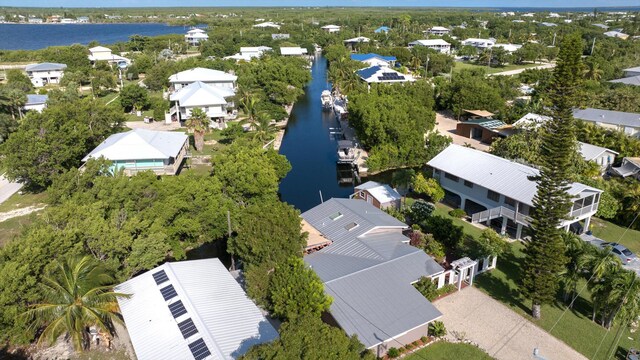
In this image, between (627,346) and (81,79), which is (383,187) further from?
A: (81,79)

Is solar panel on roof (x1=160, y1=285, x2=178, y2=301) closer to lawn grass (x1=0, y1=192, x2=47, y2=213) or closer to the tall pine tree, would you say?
the tall pine tree

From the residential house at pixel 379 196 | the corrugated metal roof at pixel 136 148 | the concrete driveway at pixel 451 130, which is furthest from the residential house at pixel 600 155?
the corrugated metal roof at pixel 136 148

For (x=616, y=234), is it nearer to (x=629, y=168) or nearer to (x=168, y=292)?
(x=629, y=168)

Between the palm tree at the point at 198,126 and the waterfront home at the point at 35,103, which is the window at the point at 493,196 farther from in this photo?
the waterfront home at the point at 35,103

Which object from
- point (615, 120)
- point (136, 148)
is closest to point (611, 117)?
point (615, 120)

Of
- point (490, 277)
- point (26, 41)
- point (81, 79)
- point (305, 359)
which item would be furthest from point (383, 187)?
point (26, 41)

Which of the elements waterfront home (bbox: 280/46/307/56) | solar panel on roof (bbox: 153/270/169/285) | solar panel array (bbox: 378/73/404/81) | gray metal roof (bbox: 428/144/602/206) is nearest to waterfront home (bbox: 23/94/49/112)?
solar panel on roof (bbox: 153/270/169/285)
